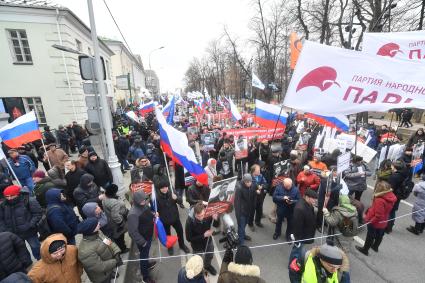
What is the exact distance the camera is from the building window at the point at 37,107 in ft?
52.4

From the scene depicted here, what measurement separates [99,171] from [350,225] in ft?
18.7

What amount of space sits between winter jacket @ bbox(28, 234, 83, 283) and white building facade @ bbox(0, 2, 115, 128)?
15.6 meters

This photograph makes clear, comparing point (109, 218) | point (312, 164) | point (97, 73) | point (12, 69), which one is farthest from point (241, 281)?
point (12, 69)

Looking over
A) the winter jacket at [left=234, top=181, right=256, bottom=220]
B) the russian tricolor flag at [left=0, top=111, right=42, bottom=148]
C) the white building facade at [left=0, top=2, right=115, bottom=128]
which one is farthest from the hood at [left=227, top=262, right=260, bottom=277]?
the white building facade at [left=0, top=2, right=115, bottom=128]

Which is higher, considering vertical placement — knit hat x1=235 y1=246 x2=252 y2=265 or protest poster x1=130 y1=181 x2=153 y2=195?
knit hat x1=235 y1=246 x2=252 y2=265

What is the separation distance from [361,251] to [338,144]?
3.83 meters

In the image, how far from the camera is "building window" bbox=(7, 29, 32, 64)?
1492 centimetres

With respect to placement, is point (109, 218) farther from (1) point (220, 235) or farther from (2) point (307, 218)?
(2) point (307, 218)

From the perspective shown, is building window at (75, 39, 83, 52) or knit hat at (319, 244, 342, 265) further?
building window at (75, 39, 83, 52)

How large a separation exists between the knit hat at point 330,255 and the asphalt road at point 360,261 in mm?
2064

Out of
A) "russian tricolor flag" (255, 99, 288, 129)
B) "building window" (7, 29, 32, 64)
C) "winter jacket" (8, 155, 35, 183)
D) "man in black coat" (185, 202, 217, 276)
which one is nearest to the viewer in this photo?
"man in black coat" (185, 202, 217, 276)

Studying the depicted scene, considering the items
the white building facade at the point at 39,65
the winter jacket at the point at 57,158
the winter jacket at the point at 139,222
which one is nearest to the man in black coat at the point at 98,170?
the winter jacket at the point at 57,158

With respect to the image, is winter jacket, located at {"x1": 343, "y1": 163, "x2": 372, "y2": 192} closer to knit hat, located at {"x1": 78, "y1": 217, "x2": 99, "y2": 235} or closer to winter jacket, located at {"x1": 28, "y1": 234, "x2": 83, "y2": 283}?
knit hat, located at {"x1": 78, "y1": 217, "x2": 99, "y2": 235}

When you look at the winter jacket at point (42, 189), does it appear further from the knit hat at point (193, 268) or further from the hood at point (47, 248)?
the knit hat at point (193, 268)
